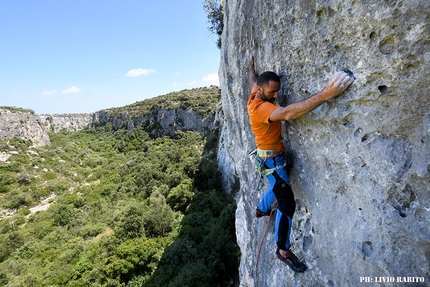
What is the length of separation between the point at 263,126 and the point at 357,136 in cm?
131

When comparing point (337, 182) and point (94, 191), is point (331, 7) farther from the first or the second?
point (94, 191)

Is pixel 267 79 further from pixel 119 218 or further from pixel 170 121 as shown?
pixel 170 121

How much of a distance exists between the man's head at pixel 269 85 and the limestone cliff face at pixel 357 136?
342mm

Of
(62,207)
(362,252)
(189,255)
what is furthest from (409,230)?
(62,207)

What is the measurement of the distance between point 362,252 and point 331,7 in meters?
3.16

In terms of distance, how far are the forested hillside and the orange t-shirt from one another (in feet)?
36.2

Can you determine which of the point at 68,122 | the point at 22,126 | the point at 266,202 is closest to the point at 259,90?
the point at 266,202

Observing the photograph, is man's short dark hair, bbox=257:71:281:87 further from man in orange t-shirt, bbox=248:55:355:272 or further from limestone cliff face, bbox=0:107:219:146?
limestone cliff face, bbox=0:107:219:146

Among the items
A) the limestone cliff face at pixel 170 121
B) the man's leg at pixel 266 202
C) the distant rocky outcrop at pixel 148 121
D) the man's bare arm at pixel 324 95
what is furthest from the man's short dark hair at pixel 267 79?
the limestone cliff face at pixel 170 121

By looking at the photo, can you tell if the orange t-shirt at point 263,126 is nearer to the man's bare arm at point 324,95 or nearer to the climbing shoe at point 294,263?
the man's bare arm at point 324,95

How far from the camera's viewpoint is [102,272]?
16.8 metres

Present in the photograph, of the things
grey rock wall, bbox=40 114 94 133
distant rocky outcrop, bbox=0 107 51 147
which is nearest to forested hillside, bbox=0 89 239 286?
distant rocky outcrop, bbox=0 107 51 147

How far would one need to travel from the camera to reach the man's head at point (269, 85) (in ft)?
11.4

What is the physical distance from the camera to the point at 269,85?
3.48 meters
